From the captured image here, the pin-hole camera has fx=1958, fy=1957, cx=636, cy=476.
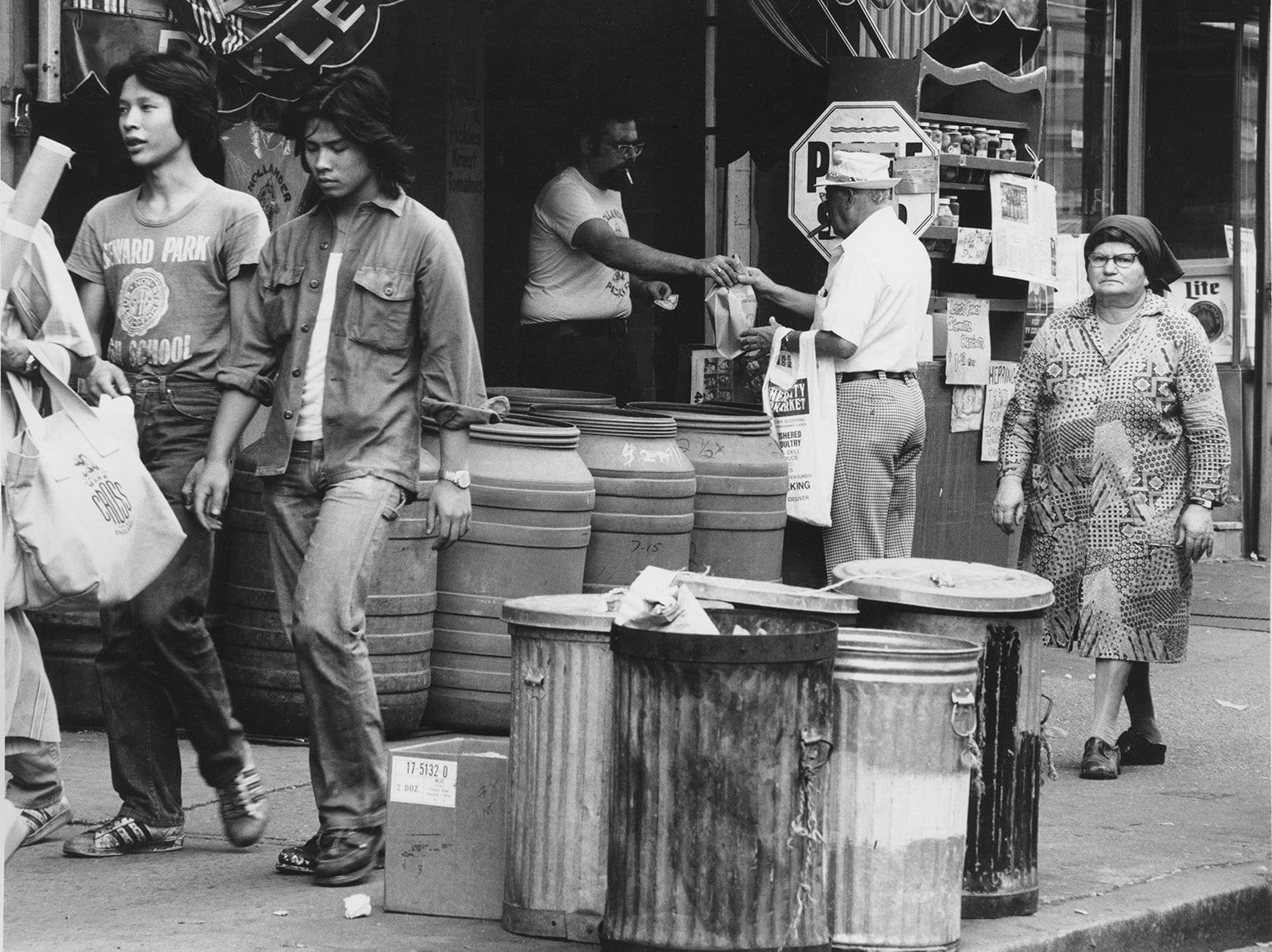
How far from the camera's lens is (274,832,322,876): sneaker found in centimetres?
516

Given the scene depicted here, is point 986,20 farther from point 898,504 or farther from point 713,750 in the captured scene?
point 713,750

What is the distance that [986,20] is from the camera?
927 centimetres

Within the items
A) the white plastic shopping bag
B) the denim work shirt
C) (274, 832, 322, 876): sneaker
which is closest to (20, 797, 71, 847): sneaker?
(274, 832, 322, 876): sneaker

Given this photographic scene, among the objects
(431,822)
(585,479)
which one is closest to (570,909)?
(431,822)

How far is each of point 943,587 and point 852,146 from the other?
4445mm

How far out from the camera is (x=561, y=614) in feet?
15.0

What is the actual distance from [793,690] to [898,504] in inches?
158

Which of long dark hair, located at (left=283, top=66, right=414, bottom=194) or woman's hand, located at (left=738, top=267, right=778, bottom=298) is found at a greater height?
long dark hair, located at (left=283, top=66, right=414, bottom=194)

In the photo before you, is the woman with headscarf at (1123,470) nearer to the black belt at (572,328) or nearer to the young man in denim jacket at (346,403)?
the black belt at (572,328)

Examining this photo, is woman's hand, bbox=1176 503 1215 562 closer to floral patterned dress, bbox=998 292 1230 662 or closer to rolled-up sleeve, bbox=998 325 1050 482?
floral patterned dress, bbox=998 292 1230 662

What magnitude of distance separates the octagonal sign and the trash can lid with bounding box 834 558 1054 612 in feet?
13.1

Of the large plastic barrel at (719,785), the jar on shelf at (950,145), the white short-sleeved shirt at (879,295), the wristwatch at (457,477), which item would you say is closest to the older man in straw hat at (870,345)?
the white short-sleeved shirt at (879,295)

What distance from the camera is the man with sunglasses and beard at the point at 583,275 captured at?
865 cm

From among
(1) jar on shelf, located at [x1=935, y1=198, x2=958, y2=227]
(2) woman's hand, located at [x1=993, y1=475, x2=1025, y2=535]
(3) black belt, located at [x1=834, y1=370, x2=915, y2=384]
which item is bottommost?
(2) woman's hand, located at [x1=993, y1=475, x2=1025, y2=535]
